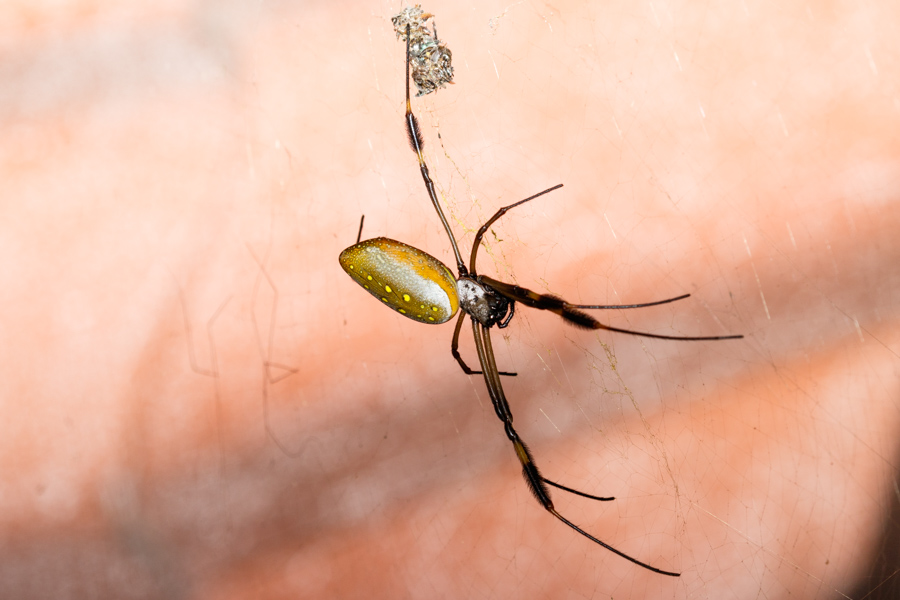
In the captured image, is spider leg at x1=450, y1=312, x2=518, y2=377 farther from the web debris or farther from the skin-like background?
the web debris

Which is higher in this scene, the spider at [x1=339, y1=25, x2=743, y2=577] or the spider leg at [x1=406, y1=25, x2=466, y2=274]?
the spider leg at [x1=406, y1=25, x2=466, y2=274]

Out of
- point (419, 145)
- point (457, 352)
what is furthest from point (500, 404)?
point (419, 145)

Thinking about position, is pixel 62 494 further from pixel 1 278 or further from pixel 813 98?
pixel 813 98

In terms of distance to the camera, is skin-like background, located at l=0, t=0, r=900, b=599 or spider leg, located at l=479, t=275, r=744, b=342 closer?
spider leg, located at l=479, t=275, r=744, b=342

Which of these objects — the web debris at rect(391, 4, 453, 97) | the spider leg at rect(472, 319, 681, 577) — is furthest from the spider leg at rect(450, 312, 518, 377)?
the web debris at rect(391, 4, 453, 97)

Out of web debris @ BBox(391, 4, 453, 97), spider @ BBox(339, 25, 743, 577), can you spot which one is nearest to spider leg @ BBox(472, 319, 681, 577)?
spider @ BBox(339, 25, 743, 577)

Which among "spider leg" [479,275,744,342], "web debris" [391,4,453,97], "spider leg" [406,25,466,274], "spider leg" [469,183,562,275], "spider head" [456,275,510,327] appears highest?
"web debris" [391,4,453,97]
